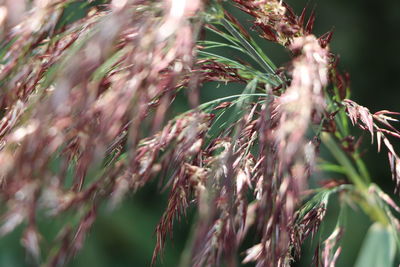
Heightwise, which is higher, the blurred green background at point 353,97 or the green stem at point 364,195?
the green stem at point 364,195

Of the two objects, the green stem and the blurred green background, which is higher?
the green stem

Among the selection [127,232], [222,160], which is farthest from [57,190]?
[127,232]

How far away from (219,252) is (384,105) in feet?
5.83

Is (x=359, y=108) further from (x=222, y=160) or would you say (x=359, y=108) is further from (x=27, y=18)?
(x=27, y=18)

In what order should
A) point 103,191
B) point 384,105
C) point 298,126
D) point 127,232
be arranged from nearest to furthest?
point 298,126 < point 103,191 < point 384,105 < point 127,232

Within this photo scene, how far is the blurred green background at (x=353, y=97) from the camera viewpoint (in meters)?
2.24

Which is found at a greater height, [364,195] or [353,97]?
[364,195]

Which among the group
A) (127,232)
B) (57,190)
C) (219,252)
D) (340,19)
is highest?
(57,190)

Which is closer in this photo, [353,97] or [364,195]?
[364,195]

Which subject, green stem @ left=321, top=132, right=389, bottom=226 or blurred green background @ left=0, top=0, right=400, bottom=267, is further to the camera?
blurred green background @ left=0, top=0, right=400, bottom=267

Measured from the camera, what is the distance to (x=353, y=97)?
2.22 m

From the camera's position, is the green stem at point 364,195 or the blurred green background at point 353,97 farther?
the blurred green background at point 353,97

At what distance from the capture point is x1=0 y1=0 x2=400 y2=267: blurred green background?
224 cm

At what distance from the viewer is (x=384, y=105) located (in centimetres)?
222
